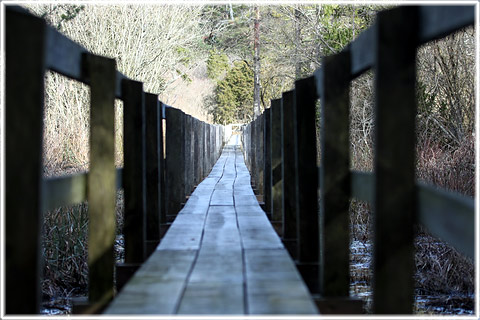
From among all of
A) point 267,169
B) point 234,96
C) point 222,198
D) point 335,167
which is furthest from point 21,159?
point 234,96

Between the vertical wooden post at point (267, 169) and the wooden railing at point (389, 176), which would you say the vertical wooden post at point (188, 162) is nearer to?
the vertical wooden post at point (267, 169)

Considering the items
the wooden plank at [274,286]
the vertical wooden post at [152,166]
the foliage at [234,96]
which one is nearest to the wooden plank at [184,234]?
the vertical wooden post at [152,166]

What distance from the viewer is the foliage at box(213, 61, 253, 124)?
55.8m

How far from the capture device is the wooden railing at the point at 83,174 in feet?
6.84

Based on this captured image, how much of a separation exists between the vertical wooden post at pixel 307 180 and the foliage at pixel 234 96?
51.3m

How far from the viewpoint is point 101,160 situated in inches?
122

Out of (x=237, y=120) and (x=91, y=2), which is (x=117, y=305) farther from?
Result: (x=237, y=120)

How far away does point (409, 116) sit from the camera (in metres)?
2.11

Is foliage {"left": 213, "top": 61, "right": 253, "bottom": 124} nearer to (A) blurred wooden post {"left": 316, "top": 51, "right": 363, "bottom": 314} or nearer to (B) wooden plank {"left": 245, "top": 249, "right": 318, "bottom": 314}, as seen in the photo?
(B) wooden plank {"left": 245, "top": 249, "right": 318, "bottom": 314}

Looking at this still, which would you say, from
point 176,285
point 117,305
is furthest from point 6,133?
point 176,285

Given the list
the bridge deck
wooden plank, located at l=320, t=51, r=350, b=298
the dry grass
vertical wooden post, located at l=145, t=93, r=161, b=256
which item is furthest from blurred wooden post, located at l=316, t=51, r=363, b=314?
the dry grass

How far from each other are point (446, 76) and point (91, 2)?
8997 mm

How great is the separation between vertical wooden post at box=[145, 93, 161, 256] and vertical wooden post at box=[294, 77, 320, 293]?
1346mm

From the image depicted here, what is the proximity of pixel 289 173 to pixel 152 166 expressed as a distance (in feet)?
3.44
